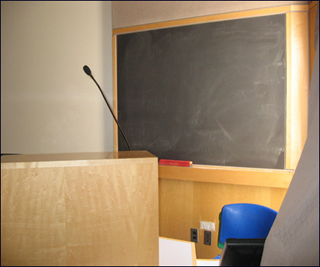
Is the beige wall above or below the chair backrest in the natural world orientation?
above

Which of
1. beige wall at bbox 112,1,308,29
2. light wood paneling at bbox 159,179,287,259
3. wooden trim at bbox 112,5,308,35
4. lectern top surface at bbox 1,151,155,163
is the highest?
beige wall at bbox 112,1,308,29

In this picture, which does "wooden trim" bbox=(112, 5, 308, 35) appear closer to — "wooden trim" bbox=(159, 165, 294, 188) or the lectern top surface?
"wooden trim" bbox=(159, 165, 294, 188)

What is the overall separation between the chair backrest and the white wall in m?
1.55

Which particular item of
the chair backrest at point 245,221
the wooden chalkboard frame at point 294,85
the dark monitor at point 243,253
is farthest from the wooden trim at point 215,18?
the dark monitor at point 243,253

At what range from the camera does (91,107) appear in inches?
110

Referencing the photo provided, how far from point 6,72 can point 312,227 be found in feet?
11.9

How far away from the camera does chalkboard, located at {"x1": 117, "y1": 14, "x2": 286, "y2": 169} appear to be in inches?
83.7

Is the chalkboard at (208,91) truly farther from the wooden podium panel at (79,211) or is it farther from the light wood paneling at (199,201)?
the wooden podium panel at (79,211)

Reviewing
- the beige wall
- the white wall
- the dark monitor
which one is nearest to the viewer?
the dark monitor

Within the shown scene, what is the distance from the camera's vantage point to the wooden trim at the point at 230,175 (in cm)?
207

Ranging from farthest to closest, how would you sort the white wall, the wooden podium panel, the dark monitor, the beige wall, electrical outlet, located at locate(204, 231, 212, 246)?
the white wall
electrical outlet, located at locate(204, 231, 212, 246)
the beige wall
the wooden podium panel
the dark monitor

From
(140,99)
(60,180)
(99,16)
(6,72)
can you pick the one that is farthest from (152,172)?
(6,72)

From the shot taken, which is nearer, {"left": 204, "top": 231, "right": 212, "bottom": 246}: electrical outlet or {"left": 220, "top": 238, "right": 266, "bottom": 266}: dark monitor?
{"left": 220, "top": 238, "right": 266, "bottom": 266}: dark monitor

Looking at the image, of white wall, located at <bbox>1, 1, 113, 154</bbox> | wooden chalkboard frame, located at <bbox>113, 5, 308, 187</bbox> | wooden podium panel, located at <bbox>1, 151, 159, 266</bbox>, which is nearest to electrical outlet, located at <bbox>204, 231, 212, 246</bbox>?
wooden chalkboard frame, located at <bbox>113, 5, 308, 187</bbox>
